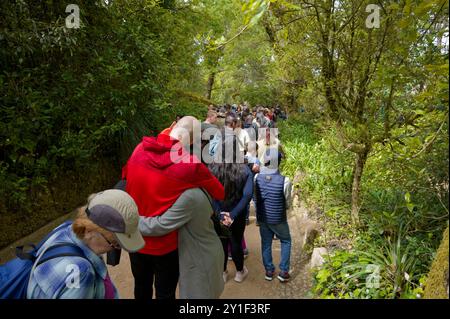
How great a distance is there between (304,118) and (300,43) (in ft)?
27.5

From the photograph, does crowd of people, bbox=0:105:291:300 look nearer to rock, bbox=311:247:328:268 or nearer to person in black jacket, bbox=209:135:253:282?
person in black jacket, bbox=209:135:253:282

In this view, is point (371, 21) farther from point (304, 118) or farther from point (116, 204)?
point (304, 118)

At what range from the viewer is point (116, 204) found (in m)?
1.57

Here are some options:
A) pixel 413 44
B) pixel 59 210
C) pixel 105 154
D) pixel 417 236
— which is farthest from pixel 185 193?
pixel 105 154

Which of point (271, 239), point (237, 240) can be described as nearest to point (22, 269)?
point (237, 240)

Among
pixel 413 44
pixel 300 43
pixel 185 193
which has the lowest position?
pixel 185 193

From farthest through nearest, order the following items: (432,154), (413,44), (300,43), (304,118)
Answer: (304,118)
(300,43)
(432,154)
(413,44)

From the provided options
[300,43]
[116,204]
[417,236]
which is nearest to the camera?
[116,204]

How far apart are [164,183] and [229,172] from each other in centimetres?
136

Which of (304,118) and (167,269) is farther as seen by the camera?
(304,118)

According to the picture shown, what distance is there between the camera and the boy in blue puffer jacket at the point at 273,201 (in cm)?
370

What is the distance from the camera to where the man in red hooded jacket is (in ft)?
7.20

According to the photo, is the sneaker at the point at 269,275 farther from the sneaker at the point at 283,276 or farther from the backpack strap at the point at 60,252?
the backpack strap at the point at 60,252

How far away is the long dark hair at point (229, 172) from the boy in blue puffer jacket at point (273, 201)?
1.23 ft
